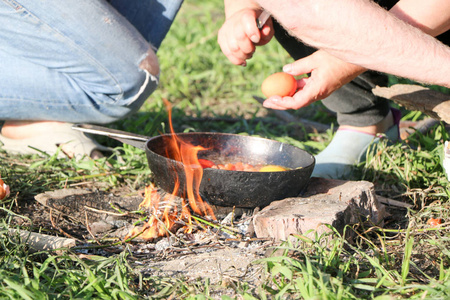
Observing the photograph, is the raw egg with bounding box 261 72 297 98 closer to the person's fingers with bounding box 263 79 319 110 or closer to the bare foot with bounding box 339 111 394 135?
the person's fingers with bounding box 263 79 319 110

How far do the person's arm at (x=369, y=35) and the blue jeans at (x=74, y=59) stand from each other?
1118 millimetres

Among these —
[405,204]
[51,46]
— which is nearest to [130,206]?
[51,46]

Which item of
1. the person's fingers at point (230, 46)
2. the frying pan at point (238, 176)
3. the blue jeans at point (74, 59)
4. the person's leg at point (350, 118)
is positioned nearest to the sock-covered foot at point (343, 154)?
the person's leg at point (350, 118)

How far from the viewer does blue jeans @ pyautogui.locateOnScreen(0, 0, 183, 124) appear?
99.6 inches

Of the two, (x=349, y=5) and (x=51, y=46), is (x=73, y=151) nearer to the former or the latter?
(x=51, y=46)

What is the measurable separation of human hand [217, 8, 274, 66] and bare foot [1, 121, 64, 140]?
1.20 meters

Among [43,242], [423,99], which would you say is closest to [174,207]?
[43,242]

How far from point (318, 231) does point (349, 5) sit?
80cm

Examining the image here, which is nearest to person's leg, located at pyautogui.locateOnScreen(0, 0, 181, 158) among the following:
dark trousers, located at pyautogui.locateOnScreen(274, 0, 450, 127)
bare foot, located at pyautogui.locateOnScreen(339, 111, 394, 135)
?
dark trousers, located at pyautogui.locateOnScreen(274, 0, 450, 127)

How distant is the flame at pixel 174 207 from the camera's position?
1978 millimetres

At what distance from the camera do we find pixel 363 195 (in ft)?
6.82

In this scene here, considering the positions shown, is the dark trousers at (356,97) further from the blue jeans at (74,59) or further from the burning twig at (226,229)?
the burning twig at (226,229)

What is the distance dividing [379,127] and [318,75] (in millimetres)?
890

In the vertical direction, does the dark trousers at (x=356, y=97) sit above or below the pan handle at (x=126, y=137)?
above
